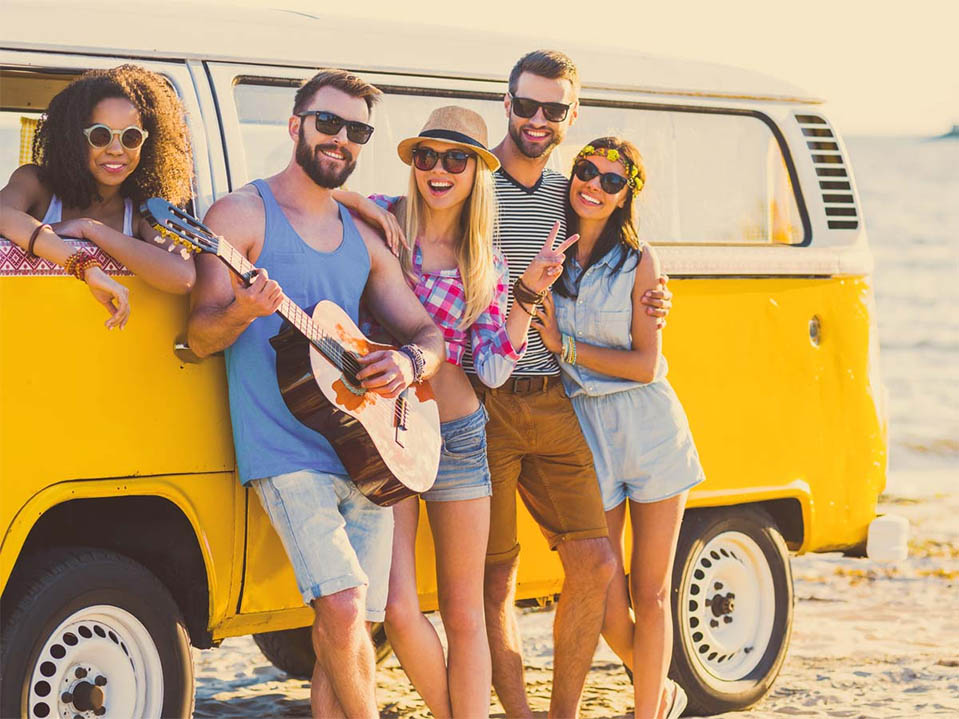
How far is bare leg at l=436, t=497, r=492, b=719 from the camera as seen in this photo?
5.01m

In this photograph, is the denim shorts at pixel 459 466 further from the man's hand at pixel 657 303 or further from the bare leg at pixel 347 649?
the man's hand at pixel 657 303

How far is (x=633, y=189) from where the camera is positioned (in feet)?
17.8

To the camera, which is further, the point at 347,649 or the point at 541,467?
the point at 541,467

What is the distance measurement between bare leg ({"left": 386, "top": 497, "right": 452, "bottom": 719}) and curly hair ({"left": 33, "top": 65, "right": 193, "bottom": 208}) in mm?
1231

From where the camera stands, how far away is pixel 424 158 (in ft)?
16.3

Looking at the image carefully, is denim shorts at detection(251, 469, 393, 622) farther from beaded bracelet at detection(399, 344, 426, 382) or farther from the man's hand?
the man's hand

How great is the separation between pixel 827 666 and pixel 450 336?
3.23m

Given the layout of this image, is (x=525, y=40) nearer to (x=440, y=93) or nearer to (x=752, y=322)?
(x=440, y=93)

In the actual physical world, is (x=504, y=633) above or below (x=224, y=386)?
below

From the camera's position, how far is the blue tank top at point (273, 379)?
4641mm

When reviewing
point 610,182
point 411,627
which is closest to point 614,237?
point 610,182

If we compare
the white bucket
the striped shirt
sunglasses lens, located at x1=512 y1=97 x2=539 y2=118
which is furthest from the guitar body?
the white bucket

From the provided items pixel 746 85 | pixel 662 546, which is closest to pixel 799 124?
pixel 746 85

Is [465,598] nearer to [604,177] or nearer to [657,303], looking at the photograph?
[657,303]
